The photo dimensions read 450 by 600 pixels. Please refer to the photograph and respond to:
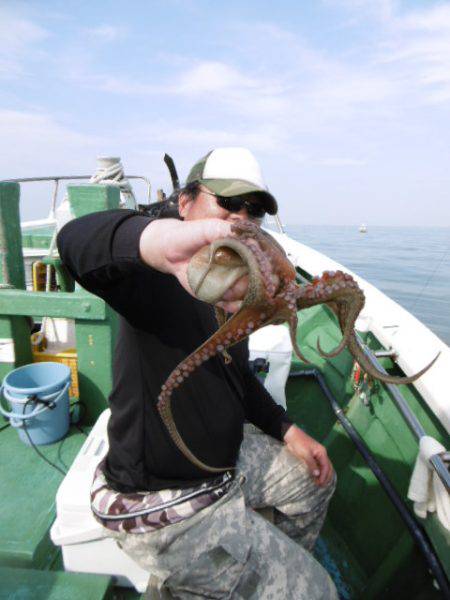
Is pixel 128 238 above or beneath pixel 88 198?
above

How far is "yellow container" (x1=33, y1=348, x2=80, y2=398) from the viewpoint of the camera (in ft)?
14.9

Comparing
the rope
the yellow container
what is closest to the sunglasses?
the yellow container

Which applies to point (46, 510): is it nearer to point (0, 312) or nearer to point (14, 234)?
point (0, 312)

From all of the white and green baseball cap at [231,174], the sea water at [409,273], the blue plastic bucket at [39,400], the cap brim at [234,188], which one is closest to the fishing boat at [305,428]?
the blue plastic bucket at [39,400]

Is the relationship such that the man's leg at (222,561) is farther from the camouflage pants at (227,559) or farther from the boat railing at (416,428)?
the boat railing at (416,428)

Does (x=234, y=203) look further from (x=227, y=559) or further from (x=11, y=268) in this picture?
(x=11, y=268)

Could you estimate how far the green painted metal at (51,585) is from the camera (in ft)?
7.88

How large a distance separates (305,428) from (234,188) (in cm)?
341

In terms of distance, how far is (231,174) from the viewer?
241 cm

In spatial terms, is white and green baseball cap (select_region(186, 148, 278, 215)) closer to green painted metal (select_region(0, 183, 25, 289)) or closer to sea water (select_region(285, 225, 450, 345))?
green painted metal (select_region(0, 183, 25, 289))

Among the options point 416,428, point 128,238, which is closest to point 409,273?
point 416,428

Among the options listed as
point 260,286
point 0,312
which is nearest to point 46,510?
point 0,312

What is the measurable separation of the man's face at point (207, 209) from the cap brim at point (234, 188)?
0.11ft

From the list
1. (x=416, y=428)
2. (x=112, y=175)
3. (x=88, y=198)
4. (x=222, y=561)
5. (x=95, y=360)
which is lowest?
(x=95, y=360)
